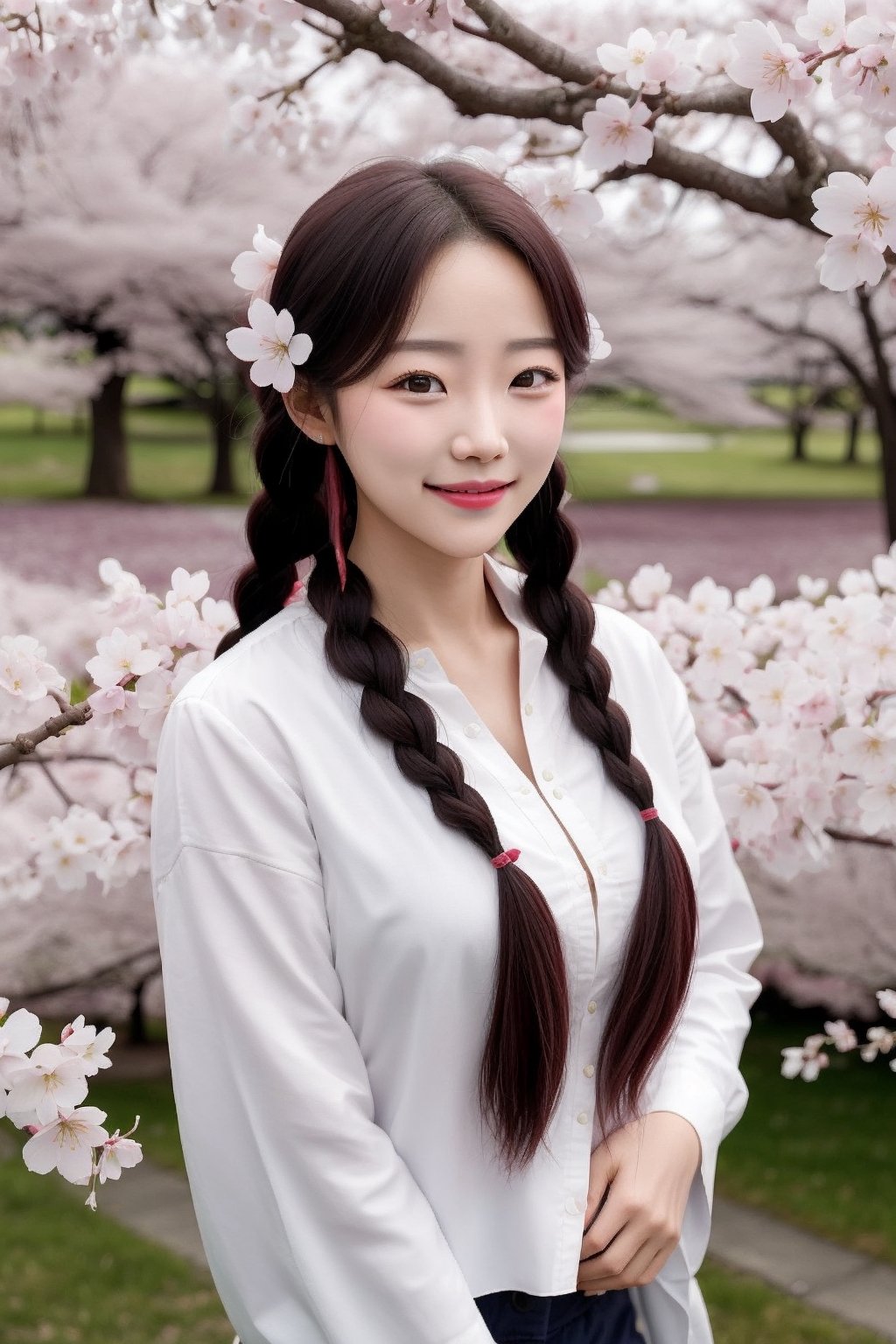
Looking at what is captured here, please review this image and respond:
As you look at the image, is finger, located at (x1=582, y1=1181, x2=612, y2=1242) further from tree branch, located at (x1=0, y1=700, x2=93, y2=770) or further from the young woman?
tree branch, located at (x1=0, y1=700, x2=93, y2=770)

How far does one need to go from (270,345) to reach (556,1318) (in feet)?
3.39

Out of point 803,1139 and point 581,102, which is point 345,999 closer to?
point 581,102

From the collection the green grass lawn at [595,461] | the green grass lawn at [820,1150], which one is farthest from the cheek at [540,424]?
the green grass lawn at [820,1150]

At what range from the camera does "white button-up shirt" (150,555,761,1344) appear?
1.24 meters

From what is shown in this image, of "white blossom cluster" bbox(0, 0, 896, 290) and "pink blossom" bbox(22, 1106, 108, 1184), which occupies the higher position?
"white blossom cluster" bbox(0, 0, 896, 290)

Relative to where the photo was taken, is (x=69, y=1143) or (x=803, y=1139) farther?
(x=803, y=1139)

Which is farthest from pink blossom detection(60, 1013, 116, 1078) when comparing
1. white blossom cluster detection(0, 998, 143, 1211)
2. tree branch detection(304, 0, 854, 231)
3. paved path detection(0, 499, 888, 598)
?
paved path detection(0, 499, 888, 598)

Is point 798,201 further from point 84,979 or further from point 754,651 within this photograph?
point 84,979

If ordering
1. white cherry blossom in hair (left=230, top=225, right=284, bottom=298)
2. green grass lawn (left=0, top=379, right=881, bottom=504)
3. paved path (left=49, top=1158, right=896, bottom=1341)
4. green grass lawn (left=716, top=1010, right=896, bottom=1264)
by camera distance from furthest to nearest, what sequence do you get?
green grass lawn (left=0, top=379, right=881, bottom=504)
green grass lawn (left=716, top=1010, right=896, bottom=1264)
paved path (left=49, top=1158, right=896, bottom=1341)
white cherry blossom in hair (left=230, top=225, right=284, bottom=298)

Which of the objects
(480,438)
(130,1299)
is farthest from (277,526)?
(130,1299)

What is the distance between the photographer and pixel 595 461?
291 inches

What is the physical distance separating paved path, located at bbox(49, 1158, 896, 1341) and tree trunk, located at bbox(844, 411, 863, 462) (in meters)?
6.44

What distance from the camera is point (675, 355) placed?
743 cm

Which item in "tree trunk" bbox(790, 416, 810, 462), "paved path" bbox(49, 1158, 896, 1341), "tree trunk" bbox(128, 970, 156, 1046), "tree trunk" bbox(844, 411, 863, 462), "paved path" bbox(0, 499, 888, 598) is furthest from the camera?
"tree trunk" bbox(844, 411, 863, 462)
